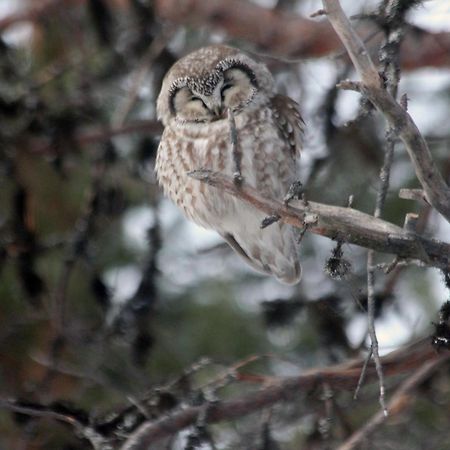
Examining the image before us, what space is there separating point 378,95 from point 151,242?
2.17 m

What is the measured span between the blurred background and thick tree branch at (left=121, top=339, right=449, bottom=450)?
107mm

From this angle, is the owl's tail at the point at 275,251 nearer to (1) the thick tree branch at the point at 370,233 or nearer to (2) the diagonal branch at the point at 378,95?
(1) the thick tree branch at the point at 370,233

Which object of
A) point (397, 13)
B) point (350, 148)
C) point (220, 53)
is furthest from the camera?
point (350, 148)

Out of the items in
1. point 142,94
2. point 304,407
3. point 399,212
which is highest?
point 142,94

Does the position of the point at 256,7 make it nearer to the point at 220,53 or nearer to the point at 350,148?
the point at 350,148

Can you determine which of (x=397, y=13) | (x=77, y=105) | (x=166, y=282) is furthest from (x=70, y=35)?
(x=397, y=13)

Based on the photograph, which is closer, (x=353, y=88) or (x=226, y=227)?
(x=353, y=88)

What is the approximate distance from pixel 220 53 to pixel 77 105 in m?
1.39

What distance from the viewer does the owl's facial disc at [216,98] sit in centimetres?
481

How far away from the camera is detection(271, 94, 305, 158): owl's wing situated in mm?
4945

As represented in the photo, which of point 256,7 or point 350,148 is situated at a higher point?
point 256,7

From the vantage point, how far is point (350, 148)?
256 inches

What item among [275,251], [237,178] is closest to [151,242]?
[275,251]

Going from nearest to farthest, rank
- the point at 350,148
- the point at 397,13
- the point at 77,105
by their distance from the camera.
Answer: the point at 397,13, the point at 77,105, the point at 350,148
